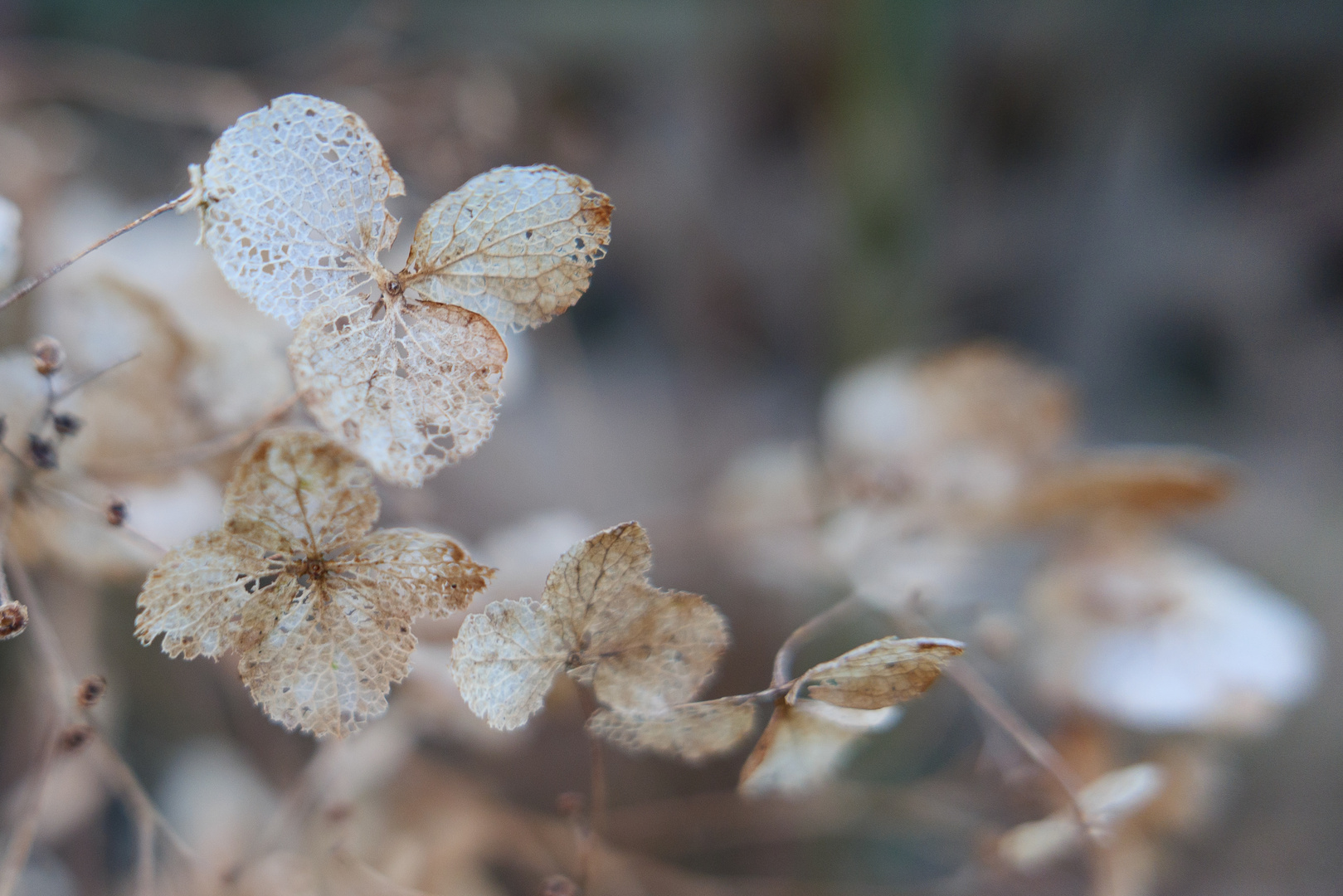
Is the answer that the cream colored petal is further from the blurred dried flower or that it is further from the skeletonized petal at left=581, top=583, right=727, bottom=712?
the blurred dried flower

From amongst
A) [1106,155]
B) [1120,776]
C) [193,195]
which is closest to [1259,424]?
[1106,155]

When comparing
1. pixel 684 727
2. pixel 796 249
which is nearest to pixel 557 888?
pixel 684 727

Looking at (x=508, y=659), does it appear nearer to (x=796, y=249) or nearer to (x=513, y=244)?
(x=513, y=244)

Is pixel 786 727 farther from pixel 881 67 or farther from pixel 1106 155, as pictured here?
pixel 1106 155

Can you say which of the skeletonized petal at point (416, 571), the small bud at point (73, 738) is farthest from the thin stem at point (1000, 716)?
the small bud at point (73, 738)

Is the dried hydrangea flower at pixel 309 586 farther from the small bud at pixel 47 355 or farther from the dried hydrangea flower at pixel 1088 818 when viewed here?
the dried hydrangea flower at pixel 1088 818
